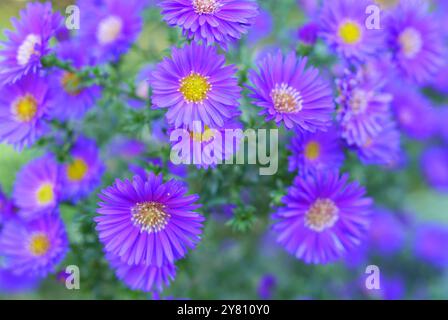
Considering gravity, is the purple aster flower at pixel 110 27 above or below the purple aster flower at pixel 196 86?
above

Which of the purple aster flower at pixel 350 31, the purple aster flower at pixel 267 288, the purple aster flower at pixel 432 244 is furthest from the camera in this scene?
the purple aster flower at pixel 432 244

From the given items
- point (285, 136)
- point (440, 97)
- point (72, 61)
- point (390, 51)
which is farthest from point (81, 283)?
point (440, 97)

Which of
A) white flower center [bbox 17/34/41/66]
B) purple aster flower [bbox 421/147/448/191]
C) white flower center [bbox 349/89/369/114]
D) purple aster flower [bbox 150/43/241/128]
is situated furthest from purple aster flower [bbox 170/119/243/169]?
purple aster flower [bbox 421/147/448/191]

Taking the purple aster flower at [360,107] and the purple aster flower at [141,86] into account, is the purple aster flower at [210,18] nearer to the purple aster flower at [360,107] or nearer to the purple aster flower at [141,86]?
the purple aster flower at [360,107]

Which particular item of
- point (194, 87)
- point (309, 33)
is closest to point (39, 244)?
point (194, 87)

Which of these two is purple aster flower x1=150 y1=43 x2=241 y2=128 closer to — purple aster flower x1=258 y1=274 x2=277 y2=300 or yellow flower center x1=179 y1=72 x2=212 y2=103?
yellow flower center x1=179 y1=72 x2=212 y2=103

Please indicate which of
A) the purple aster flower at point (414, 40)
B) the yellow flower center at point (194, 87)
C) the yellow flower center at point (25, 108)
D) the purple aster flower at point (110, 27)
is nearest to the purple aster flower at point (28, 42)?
the yellow flower center at point (25, 108)

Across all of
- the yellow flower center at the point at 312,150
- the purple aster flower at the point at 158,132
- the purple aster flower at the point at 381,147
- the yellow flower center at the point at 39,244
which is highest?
the purple aster flower at the point at 158,132
